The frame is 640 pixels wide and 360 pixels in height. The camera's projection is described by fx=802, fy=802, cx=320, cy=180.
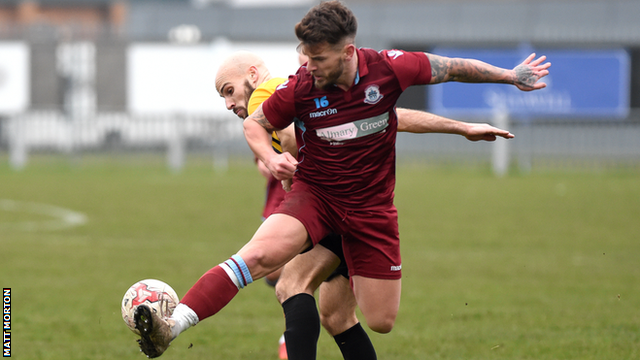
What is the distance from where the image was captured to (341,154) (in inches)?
171

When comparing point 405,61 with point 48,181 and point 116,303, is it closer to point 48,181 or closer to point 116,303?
point 116,303

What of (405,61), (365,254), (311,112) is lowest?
(365,254)

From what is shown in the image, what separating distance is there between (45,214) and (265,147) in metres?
10.8

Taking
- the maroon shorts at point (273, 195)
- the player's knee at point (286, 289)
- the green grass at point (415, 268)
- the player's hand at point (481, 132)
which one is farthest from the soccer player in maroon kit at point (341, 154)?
the maroon shorts at point (273, 195)

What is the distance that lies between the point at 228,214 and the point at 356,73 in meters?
9.85

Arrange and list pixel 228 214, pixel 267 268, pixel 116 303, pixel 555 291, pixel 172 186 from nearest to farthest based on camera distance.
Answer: pixel 267 268, pixel 116 303, pixel 555 291, pixel 228 214, pixel 172 186

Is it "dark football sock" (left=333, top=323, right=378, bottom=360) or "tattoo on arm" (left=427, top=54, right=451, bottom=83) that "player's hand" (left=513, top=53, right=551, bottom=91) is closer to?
"tattoo on arm" (left=427, top=54, right=451, bottom=83)

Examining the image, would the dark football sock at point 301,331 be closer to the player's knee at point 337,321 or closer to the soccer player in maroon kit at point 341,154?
the soccer player in maroon kit at point 341,154

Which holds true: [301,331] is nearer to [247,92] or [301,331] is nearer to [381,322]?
[381,322]

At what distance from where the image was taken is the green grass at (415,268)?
19.9 feet

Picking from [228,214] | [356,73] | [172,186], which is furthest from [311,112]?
[172,186]

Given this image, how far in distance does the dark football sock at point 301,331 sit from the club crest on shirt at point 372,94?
45.5 inches

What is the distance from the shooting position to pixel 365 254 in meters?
4.42

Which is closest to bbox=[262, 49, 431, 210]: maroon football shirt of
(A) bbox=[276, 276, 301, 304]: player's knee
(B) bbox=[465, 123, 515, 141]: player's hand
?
(B) bbox=[465, 123, 515, 141]: player's hand
